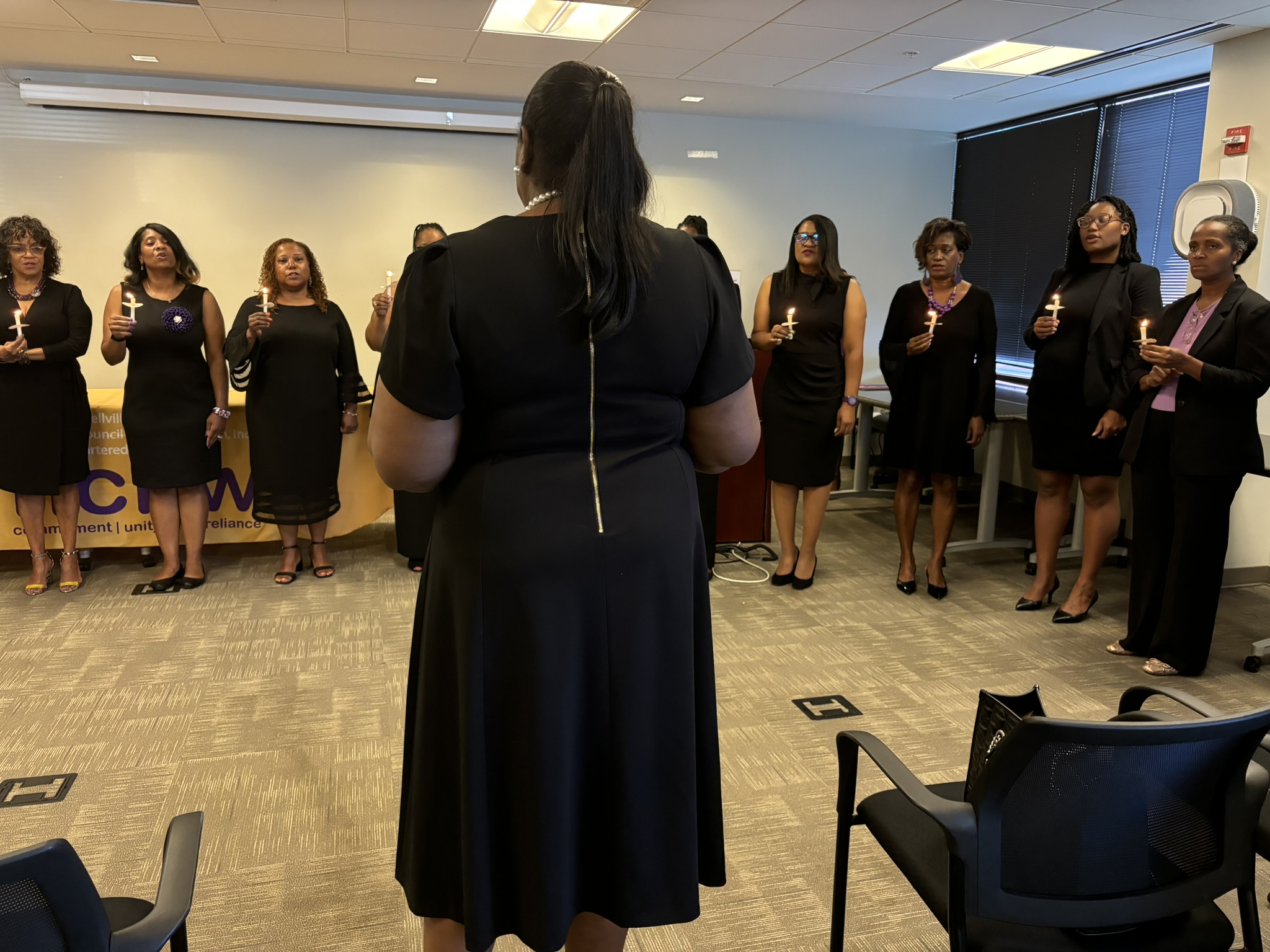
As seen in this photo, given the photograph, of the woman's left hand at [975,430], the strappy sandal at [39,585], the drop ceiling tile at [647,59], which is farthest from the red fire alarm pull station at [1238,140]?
the strappy sandal at [39,585]

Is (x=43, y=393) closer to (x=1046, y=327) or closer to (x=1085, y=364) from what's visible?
(x=1046, y=327)

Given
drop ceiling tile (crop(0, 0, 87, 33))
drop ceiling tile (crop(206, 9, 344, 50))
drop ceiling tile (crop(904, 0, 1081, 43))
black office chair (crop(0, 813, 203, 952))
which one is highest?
drop ceiling tile (crop(904, 0, 1081, 43))

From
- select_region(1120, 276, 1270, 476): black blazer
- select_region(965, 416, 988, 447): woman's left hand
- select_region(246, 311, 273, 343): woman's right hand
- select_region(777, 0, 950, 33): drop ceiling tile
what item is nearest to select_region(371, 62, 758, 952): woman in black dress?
select_region(1120, 276, 1270, 476): black blazer

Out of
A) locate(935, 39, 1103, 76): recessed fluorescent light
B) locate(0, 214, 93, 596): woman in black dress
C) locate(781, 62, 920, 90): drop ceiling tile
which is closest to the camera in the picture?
locate(0, 214, 93, 596): woman in black dress

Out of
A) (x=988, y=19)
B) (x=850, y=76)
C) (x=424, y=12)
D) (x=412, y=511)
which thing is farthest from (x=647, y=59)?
(x=412, y=511)

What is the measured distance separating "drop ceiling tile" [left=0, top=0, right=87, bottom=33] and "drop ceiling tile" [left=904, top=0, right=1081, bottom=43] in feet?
13.6

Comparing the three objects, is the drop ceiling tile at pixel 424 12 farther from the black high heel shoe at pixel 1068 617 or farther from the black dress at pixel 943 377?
the black high heel shoe at pixel 1068 617

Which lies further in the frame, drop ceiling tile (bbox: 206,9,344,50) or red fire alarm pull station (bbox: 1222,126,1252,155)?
drop ceiling tile (bbox: 206,9,344,50)

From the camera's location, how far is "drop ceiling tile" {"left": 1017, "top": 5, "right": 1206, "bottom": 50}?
4.35 m

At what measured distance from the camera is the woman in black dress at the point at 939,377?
167 inches

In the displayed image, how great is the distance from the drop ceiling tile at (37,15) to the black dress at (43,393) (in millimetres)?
1413

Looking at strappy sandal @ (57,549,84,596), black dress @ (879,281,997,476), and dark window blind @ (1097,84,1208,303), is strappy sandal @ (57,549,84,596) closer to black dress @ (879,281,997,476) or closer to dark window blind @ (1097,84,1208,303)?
black dress @ (879,281,997,476)

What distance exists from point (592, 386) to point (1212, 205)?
437cm

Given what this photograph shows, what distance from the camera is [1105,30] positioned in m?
4.58
